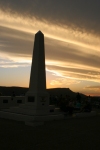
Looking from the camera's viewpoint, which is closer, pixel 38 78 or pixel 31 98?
pixel 38 78

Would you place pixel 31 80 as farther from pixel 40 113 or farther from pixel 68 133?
pixel 68 133

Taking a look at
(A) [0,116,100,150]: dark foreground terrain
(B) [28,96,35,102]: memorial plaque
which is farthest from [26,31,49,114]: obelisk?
(A) [0,116,100,150]: dark foreground terrain

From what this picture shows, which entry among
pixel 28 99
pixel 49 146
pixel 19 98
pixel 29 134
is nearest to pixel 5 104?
pixel 19 98

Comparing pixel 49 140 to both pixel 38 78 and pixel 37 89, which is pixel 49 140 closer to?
pixel 37 89

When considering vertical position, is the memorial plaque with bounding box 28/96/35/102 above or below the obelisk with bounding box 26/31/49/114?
below

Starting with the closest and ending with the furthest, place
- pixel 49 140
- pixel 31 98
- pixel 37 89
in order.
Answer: pixel 49 140, pixel 37 89, pixel 31 98

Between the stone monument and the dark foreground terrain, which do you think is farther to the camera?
the stone monument

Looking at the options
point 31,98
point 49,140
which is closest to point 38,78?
point 31,98

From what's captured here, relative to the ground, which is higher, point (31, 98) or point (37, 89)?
Result: point (37, 89)

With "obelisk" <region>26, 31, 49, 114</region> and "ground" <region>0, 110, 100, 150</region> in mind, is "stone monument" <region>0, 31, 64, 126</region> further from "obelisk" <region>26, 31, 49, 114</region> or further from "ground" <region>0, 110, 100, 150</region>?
"ground" <region>0, 110, 100, 150</region>

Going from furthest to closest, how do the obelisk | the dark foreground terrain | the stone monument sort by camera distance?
the obelisk < the stone monument < the dark foreground terrain

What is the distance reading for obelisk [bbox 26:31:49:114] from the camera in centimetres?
1547

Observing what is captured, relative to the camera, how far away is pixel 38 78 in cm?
1556

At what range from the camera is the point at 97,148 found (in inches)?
300
